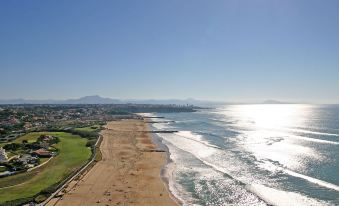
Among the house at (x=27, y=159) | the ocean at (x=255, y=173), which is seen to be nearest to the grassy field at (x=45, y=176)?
the house at (x=27, y=159)

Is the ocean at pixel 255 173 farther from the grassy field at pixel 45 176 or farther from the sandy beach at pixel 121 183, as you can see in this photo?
the grassy field at pixel 45 176

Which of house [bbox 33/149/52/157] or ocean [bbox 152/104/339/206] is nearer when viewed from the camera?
ocean [bbox 152/104/339/206]

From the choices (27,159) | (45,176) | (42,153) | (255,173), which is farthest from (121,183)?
(42,153)

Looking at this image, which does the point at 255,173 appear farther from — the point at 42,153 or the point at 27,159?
the point at 42,153

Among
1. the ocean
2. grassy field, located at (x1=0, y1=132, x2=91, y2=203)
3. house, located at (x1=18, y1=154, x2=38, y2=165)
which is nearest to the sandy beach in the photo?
the ocean

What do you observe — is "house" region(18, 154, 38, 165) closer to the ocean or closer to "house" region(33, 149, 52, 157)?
"house" region(33, 149, 52, 157)

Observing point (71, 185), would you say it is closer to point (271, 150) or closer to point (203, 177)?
point (203, 177)

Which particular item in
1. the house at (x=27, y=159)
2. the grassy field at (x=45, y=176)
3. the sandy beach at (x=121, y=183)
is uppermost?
the house at (x=27, y=159)

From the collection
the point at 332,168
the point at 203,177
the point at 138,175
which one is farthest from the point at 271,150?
the point at 138,175
